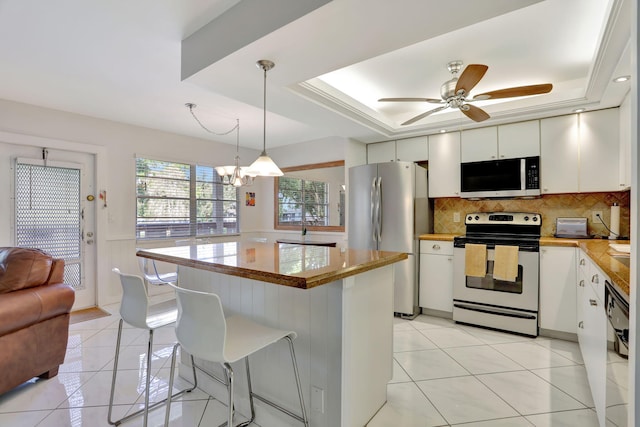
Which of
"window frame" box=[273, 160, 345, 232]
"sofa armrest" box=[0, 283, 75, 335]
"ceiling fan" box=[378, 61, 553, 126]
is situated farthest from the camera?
"window frame" box=[273, 160, 345, 232]

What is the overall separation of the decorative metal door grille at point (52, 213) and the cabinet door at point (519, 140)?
493 cm

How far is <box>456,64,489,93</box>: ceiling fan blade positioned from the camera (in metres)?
1.94

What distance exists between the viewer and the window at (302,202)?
5051 millimetres

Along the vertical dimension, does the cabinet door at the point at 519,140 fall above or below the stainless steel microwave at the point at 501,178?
above

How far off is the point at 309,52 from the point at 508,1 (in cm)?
103

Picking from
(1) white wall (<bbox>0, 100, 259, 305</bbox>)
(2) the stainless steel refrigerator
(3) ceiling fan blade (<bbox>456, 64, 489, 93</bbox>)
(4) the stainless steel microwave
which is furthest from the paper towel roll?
(1) white wall (<bbox>0, 100, 259, 305</bbox>)

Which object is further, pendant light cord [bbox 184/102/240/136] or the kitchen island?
pendant light cord [bbox 184/102/240/136]

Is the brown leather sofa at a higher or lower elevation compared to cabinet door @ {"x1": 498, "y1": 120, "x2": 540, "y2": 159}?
lower

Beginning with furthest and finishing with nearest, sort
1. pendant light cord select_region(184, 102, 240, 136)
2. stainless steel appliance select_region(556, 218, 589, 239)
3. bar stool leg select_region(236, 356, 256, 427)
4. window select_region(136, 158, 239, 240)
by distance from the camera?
window select_region(136, 158, 239, 240), pendant light cord select_region(184, 102, 240, 136), stainless steel appliance select_region(556, 218, 589, 239), bar stool leg select_region(236, 356, 256, 427)

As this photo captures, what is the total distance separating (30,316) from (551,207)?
463 cm

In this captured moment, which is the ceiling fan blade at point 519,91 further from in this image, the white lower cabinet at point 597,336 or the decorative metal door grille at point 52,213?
the decorative metal door grille at point 52,213

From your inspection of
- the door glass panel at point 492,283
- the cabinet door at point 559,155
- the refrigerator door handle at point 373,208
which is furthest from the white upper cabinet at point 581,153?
the refrigerator door handle at point 373,208

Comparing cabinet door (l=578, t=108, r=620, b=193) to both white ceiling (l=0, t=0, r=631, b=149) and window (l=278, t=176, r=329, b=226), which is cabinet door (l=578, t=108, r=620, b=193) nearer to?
white ceiling (l=0, t=0, r=631, b=149)

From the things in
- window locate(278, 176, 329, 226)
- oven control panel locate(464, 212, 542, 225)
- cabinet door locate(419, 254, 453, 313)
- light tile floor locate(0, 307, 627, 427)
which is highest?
window locate(278, 176, 329, 226)
